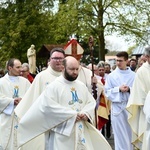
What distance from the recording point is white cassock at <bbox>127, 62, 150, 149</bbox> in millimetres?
8422

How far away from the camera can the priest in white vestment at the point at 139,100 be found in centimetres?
841

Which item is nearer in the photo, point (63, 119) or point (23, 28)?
point (63, 119)

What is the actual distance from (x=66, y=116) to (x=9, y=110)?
2721 mm

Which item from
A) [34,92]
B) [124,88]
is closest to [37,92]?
[34,92]

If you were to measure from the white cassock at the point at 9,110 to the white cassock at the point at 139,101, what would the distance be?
2.08 meters

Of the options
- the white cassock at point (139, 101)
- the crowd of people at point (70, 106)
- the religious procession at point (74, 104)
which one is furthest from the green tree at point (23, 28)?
the white cassock at point (139, 101)

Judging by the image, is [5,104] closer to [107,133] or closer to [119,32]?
[107,133]

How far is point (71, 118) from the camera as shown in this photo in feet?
21.8

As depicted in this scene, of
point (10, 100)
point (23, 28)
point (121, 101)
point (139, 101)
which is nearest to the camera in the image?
point (139, 101)

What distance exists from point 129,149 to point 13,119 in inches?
90.0

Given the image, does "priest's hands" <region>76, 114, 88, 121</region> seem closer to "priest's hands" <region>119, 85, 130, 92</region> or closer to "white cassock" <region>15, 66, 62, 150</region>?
"white cassock" <region>15, 66, 62, 150</region>

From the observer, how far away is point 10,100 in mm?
9000

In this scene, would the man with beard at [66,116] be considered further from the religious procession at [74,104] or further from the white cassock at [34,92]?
the white cassock at [34,92]

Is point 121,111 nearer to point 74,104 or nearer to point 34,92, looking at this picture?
point 34,92
